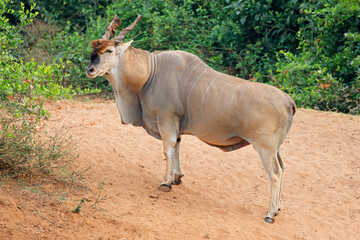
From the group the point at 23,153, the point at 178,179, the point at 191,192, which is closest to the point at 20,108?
the point at 23,153

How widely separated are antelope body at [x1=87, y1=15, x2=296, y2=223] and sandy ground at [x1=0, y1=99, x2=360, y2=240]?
0.45 metres

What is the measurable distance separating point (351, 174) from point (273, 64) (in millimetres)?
5632

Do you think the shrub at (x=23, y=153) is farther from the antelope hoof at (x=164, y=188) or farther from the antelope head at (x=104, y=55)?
the antelope hoof at (x=164, y=188)

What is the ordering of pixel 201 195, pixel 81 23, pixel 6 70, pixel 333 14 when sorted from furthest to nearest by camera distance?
pixel 81 23
pixel 333 14
pixel 201 195
pixel 6 70

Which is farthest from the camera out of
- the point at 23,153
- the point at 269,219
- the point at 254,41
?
the point at 254,41

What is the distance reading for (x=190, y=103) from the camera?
239 inches

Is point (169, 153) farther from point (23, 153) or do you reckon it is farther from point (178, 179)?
point (23, 153)

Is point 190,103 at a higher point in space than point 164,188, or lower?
higher

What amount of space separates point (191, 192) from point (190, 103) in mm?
1237

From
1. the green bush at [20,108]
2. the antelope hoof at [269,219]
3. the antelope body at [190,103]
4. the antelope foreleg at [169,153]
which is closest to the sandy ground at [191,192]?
the antelope hoof at [269,219]

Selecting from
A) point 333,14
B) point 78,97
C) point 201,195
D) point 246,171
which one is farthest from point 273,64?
point 201,195

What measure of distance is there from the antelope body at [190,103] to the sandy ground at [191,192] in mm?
452

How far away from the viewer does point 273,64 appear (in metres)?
12.7

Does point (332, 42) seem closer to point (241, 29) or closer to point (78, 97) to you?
point (241, 29)
